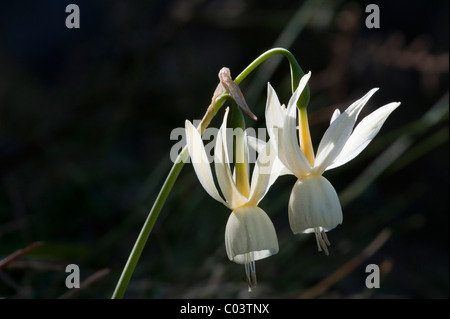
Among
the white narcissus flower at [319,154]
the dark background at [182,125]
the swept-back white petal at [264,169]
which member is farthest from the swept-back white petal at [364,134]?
the dark background at [182,125]

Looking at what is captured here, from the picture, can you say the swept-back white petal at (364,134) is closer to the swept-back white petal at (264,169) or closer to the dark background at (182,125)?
the swept-back white petal at (264,169)

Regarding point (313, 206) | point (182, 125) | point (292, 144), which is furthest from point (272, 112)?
point (182, 125)

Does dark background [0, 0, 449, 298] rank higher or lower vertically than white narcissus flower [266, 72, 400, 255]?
higher

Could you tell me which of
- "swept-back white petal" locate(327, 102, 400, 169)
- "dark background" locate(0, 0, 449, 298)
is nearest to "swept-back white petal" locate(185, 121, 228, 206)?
"swept-back white petal" locate(327, 102, 400, 169)

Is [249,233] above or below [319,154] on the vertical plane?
below

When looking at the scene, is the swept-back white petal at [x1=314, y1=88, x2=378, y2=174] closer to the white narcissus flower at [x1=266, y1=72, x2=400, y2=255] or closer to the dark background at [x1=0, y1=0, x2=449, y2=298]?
the white narcissus flower at [x1=266, y1=72, x2=400, y2=255]

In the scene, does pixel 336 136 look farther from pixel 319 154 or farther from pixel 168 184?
pixel 168 184
